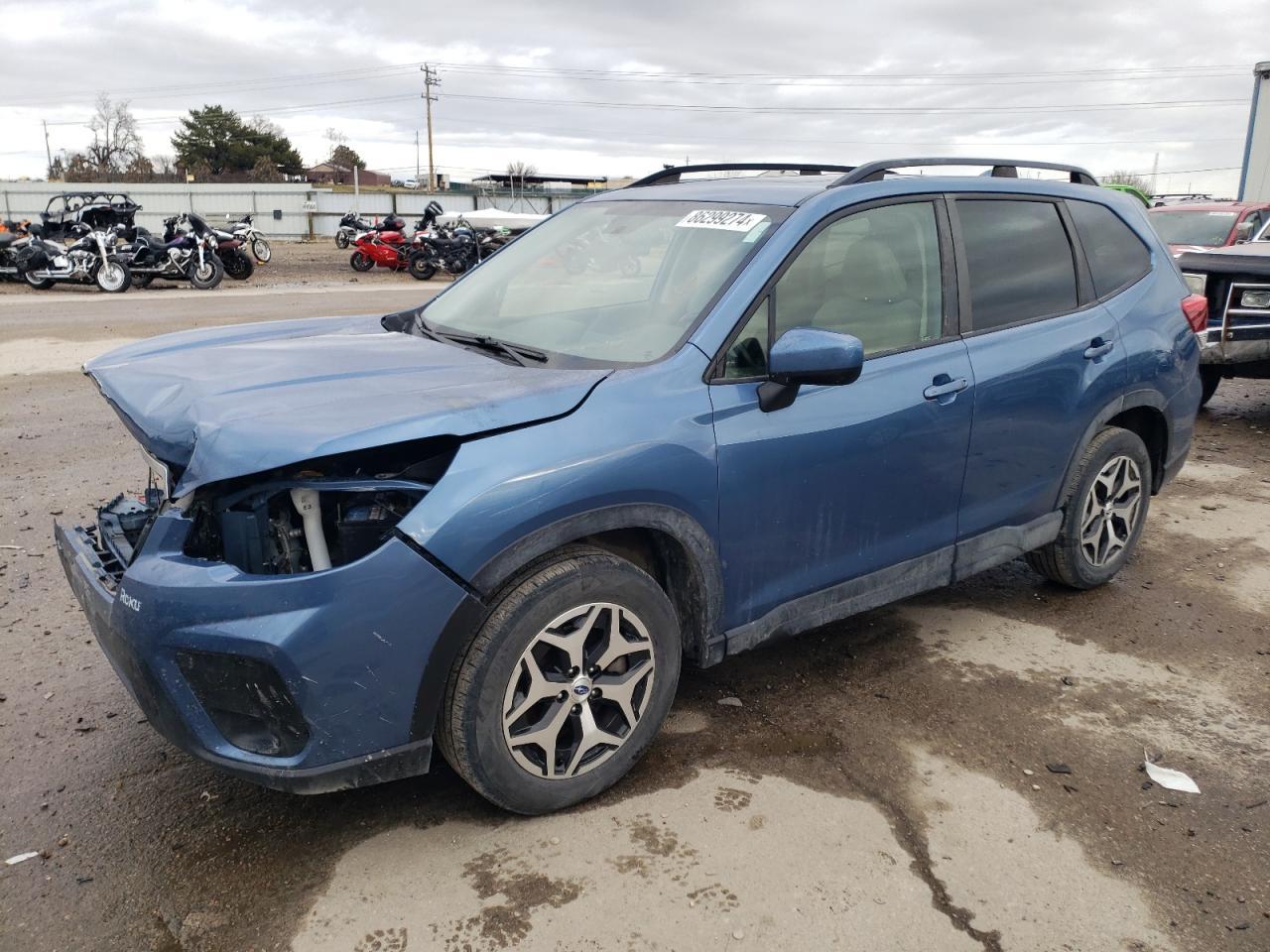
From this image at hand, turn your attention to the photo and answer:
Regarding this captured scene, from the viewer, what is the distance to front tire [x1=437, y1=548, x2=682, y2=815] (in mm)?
2637

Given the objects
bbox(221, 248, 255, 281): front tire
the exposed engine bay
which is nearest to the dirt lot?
the exposed engine bay

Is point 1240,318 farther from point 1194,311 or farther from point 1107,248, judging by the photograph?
point 1107,248

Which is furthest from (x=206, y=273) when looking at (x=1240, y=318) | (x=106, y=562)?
(x=106, y=562)

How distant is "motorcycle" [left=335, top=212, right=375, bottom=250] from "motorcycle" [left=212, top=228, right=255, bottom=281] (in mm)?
8718

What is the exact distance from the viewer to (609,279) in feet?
12.2

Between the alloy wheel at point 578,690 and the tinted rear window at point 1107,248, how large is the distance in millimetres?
2755

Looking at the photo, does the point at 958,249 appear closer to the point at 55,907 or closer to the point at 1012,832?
the point at 1012,832

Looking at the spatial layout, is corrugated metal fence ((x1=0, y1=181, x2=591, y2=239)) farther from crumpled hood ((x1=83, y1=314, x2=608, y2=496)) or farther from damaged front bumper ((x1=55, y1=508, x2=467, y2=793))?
damaged front bumper ((x1=55, y1=508, x2=467, y2=793))

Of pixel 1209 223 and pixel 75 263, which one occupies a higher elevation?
pixel 1209 223

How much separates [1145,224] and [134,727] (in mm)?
4771

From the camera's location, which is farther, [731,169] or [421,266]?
[421,266]

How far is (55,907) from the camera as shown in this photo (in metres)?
2.55

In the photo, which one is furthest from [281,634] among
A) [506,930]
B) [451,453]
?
[506,930]

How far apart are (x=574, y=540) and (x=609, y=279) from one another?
4.19ft
